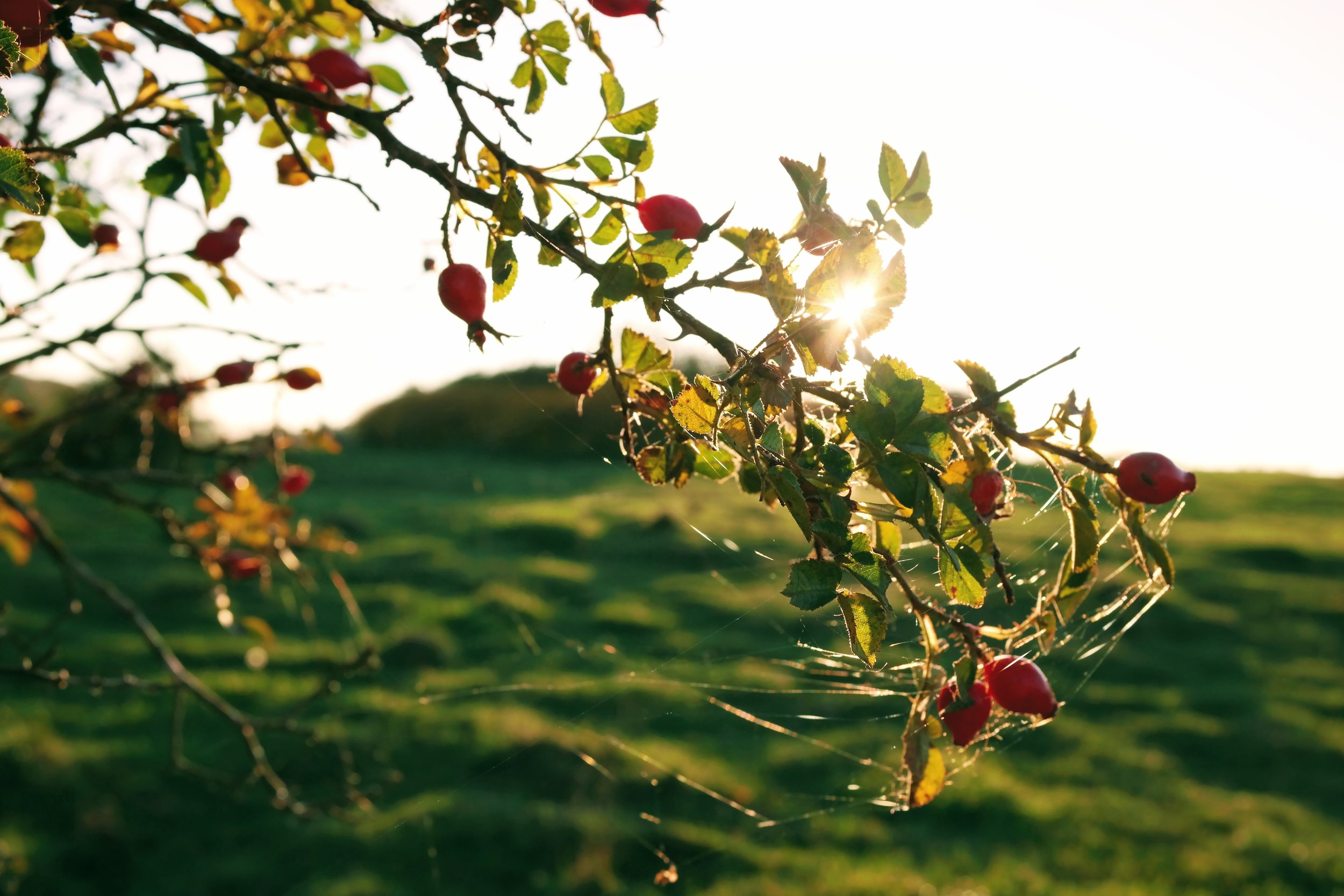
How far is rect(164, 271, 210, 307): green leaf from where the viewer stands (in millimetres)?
1889

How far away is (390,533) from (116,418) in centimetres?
778

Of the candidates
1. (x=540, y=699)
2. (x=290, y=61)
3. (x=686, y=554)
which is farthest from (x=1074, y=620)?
(x=686, y=554)

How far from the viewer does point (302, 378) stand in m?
2.38

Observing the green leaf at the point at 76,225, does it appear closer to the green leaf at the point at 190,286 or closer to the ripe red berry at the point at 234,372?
the green leaf at the point at 190,286

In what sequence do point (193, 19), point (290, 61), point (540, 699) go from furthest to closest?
1. point (540, 699)
2. point (193, 19)
3. point (290, 61)

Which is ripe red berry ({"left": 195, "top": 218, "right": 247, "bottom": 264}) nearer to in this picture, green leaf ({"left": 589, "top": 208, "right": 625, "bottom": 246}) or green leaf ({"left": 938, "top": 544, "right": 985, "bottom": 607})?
green leaf ({"left": 589, "top": 208, "right": 625, "bottom": 246})

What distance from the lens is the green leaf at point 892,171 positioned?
113 centimetres

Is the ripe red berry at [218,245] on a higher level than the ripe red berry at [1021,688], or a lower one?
higher

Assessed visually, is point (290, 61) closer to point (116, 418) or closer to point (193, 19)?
point (193, 19)

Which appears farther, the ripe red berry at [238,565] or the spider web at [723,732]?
the spider web at [723,732]

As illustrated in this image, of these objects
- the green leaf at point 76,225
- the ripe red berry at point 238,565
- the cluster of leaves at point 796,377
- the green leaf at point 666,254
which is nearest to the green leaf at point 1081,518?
the cluster of leaves at point 796,377

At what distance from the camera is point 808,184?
1.07m

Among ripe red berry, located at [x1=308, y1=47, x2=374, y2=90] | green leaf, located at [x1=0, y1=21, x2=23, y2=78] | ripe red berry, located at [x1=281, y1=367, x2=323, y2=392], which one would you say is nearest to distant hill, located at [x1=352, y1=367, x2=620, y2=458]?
ripe red berry, located at [x1=281, y1=367, x2=323, y2=392]

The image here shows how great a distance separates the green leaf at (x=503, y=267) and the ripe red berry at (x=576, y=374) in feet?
0.52
